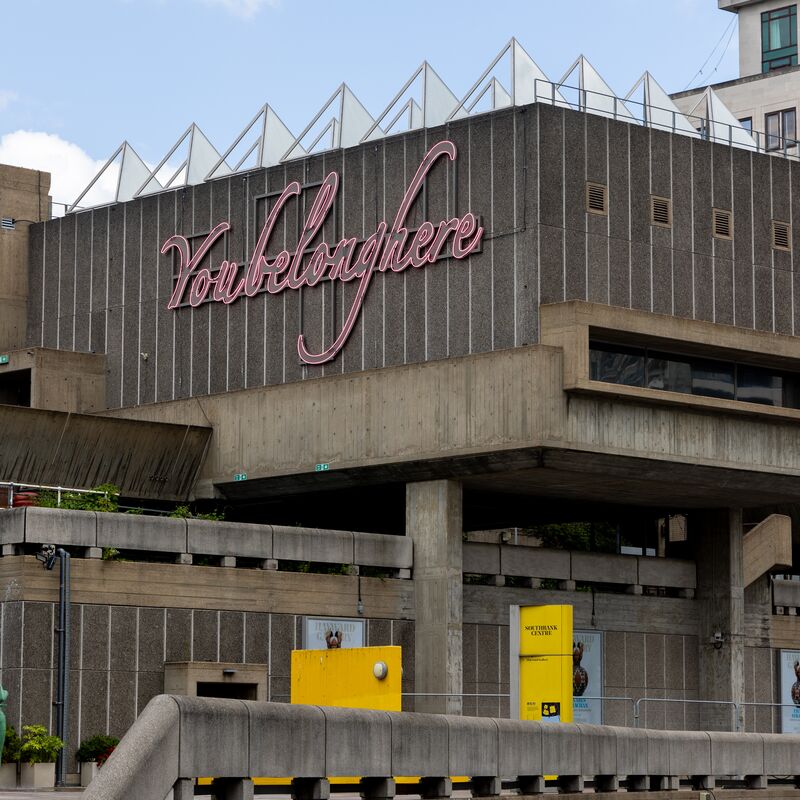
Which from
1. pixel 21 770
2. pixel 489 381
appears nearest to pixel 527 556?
pixel 489 381

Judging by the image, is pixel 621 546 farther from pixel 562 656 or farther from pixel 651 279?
pixel 562 656

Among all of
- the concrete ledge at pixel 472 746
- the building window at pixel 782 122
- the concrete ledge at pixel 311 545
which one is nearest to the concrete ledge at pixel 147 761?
the concrete ledge at pixel 472 746

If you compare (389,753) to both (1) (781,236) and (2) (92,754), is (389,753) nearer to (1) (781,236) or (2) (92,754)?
(2) (92,754)

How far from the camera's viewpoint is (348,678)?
34.1 metres

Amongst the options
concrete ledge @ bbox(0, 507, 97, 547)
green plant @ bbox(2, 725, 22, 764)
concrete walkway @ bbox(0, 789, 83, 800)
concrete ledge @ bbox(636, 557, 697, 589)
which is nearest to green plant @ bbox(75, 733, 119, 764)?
concrete walkway @ bbox(0, 789, 83, 800)

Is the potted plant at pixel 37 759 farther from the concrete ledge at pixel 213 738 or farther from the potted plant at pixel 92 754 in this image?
the concrete ledge at pixel 213 738

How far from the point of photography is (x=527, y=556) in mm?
47750

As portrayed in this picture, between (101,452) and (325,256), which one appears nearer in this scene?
(325,256)

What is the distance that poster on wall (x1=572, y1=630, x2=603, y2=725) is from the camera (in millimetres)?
47531

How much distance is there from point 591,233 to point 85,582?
15024mm

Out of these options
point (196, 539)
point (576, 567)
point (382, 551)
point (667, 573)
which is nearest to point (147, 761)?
point (196, 539)

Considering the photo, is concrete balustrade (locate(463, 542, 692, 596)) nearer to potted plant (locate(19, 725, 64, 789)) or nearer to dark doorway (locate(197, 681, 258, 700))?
dark doorway (locate(197, 681, 258, 700))

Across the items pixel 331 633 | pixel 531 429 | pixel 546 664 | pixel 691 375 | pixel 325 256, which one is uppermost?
pixel 325 256

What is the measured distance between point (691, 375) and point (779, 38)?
1900 inches
